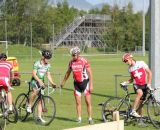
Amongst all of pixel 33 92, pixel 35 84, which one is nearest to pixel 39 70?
pixel 35 84

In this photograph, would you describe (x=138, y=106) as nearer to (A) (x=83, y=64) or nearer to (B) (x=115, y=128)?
(A) (x=83, y=64)

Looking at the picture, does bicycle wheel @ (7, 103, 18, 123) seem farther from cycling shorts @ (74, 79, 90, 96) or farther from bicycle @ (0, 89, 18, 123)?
cycling shorts @ (74, 79, 90, 96)

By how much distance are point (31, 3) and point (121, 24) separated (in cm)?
2096

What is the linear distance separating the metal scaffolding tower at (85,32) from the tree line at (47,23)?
4.70 feet

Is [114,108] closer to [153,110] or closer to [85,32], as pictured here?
[153,110]

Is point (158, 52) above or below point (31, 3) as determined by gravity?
below

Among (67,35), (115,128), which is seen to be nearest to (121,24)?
(67,35)

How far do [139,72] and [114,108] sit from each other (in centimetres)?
→ 106

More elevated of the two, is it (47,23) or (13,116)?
(47,23)

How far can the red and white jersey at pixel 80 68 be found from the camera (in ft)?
40.9

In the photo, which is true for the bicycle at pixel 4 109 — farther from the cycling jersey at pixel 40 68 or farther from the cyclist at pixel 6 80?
the cycling jersey at pixel 40 68

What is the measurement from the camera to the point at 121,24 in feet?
316

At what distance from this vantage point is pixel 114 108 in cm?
1232

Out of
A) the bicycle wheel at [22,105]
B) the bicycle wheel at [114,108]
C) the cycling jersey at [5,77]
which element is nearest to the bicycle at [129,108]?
the bicycle wheel at [114,108]
